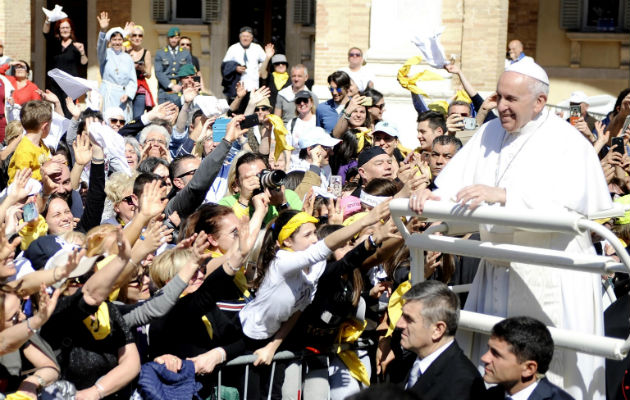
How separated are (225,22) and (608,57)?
7.49 meters

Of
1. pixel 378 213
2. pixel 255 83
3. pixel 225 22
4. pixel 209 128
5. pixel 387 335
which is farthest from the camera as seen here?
pixel 225 22

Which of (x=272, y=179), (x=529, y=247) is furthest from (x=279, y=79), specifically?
(x=529, y=247)

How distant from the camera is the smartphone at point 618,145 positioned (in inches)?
352

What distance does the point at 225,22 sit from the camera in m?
21.8

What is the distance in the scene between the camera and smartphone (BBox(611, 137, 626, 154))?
29.4ft

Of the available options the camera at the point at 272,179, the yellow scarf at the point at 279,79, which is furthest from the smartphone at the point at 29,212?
the yellow scarf at the point at 279,79

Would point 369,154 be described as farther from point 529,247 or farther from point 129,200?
point 529,247

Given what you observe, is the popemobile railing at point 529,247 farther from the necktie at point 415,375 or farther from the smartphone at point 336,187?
the smartphone at point 336,187

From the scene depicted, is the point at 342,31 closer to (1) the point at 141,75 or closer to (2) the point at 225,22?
(1) the point at 141,75

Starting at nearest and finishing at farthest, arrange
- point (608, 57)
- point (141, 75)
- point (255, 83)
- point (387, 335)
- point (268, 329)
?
point (268, 329)
point (387, 335)
point (141, 75)
point (255, 83)
point (608, 57)

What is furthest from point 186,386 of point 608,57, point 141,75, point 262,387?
point 608,57

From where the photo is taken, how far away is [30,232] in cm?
673

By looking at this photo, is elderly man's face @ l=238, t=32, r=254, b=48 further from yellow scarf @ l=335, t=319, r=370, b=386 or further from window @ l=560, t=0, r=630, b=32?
yellow scarf @ l=335, t=319, r=370, b=386

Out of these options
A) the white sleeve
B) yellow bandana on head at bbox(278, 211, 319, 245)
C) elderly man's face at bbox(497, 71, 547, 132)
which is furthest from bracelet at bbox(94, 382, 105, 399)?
elderly man's face at bbox(497, 71, 547, 132)
